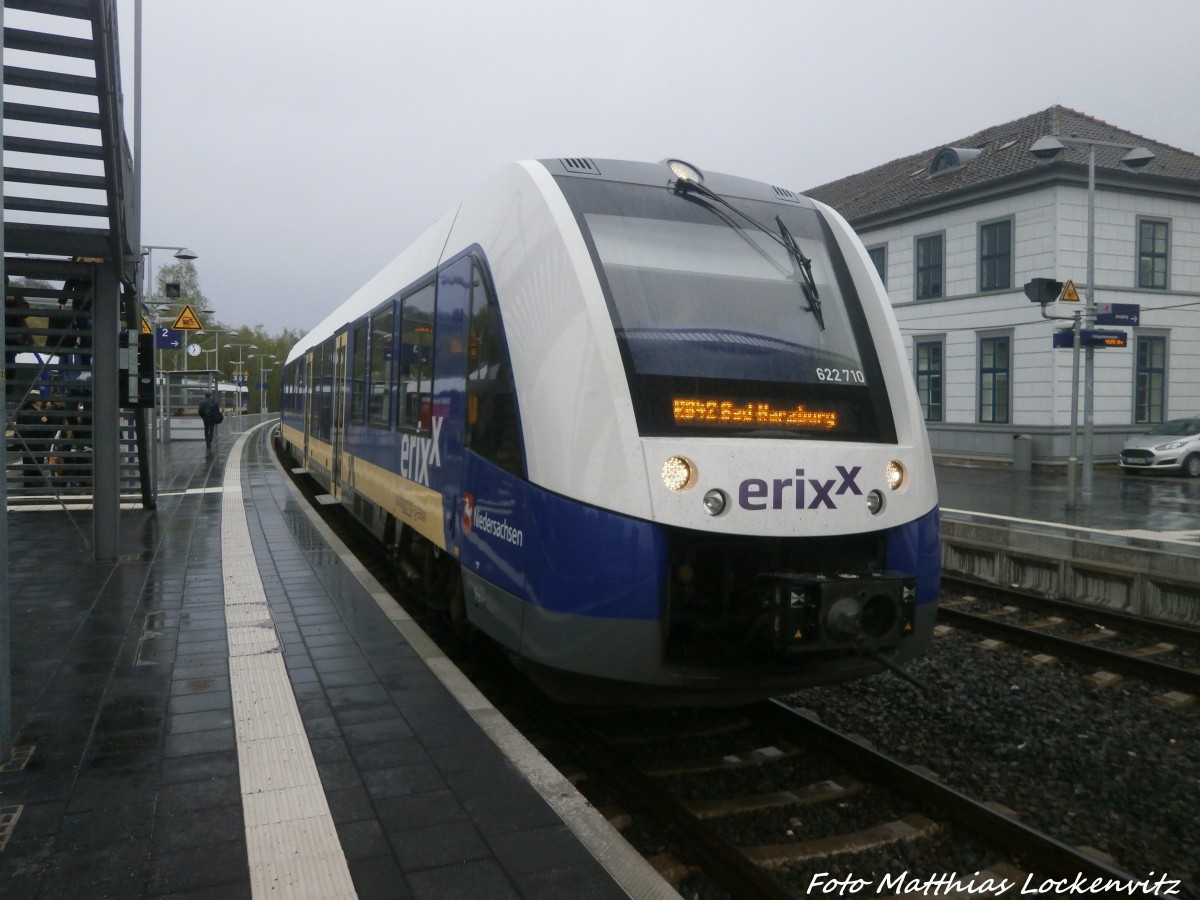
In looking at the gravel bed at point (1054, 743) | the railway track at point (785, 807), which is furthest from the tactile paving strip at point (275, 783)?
the gravel bed at point (1054, 743)

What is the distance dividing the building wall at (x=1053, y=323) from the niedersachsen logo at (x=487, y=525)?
23.0 meters

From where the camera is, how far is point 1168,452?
23.0m

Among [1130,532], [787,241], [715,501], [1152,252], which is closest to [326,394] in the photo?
[787,241]

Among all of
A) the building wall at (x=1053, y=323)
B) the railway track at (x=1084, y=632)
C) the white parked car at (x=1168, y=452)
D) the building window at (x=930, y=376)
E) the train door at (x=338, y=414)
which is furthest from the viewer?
the building window at (x=930, y=376)

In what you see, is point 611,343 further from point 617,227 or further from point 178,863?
point 178,863

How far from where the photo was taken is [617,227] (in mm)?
5125

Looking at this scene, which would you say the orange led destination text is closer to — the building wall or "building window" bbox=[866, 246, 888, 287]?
the building wall

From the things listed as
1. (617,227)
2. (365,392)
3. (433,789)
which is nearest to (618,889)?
(433,789)

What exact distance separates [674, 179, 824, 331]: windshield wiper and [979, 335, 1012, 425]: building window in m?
24.1

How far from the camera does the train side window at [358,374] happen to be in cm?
994

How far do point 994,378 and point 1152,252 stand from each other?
545cm

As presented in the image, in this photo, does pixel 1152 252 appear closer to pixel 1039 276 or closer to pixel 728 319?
pixel 1039 276

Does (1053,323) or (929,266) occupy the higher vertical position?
(929,266)

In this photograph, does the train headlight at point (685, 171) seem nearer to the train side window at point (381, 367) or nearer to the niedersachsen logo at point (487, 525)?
the niedersachsen logo at point (487, 525)
